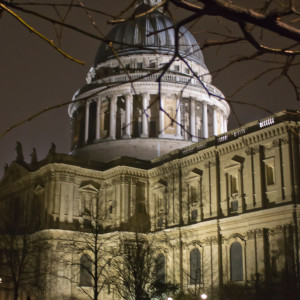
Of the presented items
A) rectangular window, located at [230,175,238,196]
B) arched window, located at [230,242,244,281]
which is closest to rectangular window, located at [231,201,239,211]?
rectangular window, located at [230,175,238,196]

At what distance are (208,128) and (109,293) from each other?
2835cm

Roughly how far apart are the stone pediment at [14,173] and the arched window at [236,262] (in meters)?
22.8

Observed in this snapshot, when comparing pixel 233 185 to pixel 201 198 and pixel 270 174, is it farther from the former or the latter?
pixel 270 174

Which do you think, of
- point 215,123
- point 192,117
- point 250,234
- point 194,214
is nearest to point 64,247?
point 194,214

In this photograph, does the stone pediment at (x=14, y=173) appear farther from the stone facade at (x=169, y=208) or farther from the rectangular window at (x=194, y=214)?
the rectangular window at (x=194, y=214)

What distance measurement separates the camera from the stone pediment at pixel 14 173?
57.8 m

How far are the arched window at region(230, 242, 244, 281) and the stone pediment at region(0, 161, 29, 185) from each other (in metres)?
22.8

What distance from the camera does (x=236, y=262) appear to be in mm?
44312

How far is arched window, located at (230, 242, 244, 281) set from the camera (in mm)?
43812

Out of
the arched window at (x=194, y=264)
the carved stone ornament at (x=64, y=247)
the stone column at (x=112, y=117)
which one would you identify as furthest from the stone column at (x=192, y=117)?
the carved stone ornament at (x=64, y=247)

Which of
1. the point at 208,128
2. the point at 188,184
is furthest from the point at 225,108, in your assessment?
the point at 188,184

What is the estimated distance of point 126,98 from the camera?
224ft

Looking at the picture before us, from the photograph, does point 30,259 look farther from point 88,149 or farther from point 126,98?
point 126,98

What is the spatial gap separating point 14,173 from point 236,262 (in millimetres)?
26884
